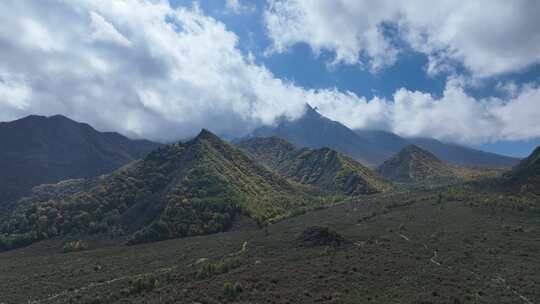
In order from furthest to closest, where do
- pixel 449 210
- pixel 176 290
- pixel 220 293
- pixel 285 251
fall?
pixel 449 210 → pixel 285 251 → pixel 176 290 → pixel 220 293

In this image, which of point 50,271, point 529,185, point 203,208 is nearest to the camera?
point 50,271

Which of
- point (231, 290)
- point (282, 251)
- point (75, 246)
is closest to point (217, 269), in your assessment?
point (231, 290)

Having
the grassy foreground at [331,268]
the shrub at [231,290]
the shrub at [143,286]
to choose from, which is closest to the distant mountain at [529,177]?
Result: the grassy foreground at [331,268]

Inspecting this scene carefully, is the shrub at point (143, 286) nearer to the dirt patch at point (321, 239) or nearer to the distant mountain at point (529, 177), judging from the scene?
the dirt patch at point (321, 239)

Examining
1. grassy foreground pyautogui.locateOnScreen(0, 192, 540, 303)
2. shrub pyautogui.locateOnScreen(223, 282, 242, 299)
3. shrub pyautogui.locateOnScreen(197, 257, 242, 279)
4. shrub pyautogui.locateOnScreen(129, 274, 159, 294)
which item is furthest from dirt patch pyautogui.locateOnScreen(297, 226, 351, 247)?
shrub pyautogui.locateOnScreen(129, 274, 159, 294)

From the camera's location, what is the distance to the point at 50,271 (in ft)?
315

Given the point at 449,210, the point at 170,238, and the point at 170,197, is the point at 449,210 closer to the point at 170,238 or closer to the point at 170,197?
the point at 170,238

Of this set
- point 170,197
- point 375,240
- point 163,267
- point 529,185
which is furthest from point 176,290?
point 529,185

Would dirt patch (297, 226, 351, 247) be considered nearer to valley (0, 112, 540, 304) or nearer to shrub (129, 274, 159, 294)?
valley (0, 112, 540, 304)

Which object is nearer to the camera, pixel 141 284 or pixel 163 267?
pixel 141 284

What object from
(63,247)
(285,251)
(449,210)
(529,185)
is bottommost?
(63,247)

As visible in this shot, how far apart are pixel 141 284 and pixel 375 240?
196 feet

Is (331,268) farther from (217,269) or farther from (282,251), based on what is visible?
(217,269)

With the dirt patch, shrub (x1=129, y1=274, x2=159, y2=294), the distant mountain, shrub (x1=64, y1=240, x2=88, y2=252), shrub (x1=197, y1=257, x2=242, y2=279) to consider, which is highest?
the distant mountain
